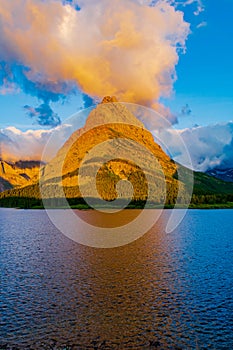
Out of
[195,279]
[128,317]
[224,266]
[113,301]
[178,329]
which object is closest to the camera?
[178,329]

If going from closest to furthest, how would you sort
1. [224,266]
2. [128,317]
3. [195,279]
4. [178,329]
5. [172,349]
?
1. [172,349]
2. [178,329]
3. [128,317]
4. [195,279]
5. [224,266]

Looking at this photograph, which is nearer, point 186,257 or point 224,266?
point 224,266

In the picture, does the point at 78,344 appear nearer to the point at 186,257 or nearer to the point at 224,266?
the point at 224,266

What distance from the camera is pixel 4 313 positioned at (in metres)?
41.6

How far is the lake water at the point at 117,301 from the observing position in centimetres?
3481

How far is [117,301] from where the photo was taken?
154 ft

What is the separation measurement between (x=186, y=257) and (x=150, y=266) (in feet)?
47.4

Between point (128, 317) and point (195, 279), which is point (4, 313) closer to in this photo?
point (128, 317)

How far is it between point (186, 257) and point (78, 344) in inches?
2011

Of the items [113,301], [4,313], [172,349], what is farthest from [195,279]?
[4,313]

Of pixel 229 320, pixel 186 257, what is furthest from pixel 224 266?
pixel 229 320

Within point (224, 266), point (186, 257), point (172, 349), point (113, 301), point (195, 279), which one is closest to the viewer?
point (172, 349)

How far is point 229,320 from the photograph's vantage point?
39.2 metres

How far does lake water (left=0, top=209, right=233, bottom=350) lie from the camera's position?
34.8 m
